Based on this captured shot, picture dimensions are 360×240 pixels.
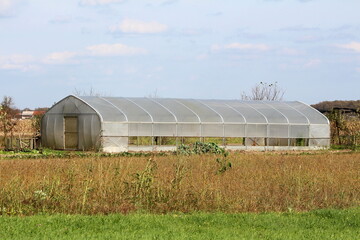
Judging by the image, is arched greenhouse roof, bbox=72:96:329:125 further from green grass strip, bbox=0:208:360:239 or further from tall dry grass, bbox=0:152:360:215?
green grass strip, bbox=0:208:360:239

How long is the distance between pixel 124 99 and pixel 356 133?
471 inches

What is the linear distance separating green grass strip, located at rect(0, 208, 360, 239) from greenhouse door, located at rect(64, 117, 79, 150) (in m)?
21.7

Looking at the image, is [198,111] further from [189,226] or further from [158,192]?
[189,226]

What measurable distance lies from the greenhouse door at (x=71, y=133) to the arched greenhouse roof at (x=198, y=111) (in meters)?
1.27

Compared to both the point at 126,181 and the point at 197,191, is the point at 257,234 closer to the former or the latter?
the point at 197,191

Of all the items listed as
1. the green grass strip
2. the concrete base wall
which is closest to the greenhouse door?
the concrete base wall

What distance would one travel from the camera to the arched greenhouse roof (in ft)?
104

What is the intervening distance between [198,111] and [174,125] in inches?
78.5

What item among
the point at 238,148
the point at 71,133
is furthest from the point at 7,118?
the point at 238,148

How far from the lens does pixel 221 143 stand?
113ft

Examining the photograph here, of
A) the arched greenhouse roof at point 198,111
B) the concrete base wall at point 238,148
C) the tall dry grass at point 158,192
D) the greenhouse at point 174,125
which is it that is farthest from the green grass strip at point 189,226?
the arched greenhouse roof at point 198,111

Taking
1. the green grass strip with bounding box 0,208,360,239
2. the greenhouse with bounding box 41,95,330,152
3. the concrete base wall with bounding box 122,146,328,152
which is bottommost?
the concrete base wall with bounding box 122,146,328,152

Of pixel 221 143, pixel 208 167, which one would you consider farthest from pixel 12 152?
pixel 208 167

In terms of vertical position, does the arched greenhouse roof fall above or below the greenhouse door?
above
